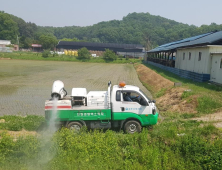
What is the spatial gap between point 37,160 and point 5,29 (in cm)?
14456

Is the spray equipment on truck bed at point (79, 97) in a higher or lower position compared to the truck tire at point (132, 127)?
higher

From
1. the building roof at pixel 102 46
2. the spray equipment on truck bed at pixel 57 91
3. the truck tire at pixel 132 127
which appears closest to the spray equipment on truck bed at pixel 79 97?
the spray equipment on truck bed at pixel 57 91

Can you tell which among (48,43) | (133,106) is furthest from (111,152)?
(48,43)

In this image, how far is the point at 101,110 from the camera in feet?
26.7

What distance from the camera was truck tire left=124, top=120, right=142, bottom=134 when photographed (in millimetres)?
8312

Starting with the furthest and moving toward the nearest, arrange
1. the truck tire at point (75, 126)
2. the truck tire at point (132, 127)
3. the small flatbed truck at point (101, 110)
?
the truck tire at point (132, 127)
the truck tire at point (75, 126)
the small flatbed truck at point (101, 110)

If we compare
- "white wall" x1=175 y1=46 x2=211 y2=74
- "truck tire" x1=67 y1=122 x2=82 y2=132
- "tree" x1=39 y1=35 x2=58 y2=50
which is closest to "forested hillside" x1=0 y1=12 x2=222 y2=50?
"tree" x1=39 y1=35 x2=58 y2=50

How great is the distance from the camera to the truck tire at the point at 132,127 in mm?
8312

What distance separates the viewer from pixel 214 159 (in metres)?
6.55

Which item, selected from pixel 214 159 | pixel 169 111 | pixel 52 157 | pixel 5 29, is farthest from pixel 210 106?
pixel 5 29

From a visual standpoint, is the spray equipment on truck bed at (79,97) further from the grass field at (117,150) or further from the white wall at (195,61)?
the white wall at (195,61)

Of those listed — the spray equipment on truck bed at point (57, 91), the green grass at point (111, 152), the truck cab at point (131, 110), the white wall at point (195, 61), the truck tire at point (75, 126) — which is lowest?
the green grass at point (111, 152)

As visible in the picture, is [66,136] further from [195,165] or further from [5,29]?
[5,29]

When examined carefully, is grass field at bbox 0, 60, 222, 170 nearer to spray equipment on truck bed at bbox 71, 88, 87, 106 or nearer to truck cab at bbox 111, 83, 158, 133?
truck cab at bbox 111, 83, 158, 133
